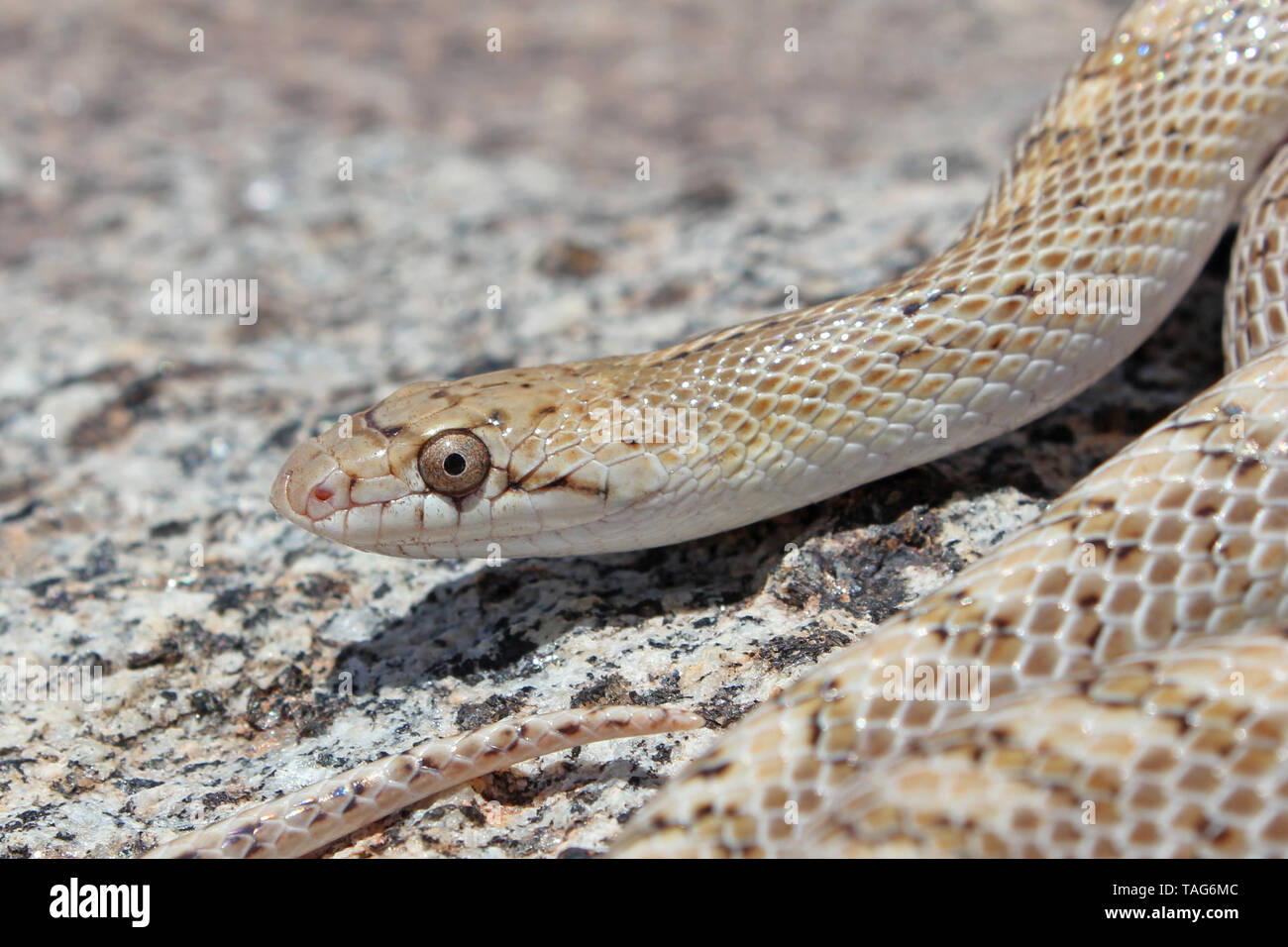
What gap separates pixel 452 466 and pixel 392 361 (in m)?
2.16

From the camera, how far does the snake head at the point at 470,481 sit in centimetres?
372

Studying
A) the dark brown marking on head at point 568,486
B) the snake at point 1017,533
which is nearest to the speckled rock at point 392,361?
the snake at point 1017,533

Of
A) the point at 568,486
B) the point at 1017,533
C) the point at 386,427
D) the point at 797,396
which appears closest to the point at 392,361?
the point at 386,427

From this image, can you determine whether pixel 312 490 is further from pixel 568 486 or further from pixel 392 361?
pixel 392 361

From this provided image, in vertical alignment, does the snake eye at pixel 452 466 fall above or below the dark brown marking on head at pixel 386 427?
below

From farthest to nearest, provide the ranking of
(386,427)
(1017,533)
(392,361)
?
(392,361) → (386,427) → (1017,533)

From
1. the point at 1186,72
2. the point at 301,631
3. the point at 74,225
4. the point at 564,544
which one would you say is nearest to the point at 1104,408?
the point at 1186,72

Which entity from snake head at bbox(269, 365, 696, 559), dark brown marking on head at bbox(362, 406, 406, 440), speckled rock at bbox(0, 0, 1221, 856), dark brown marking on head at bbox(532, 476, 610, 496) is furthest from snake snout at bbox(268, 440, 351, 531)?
dark brown marking on head at bbox(532, 476, 610, 496)

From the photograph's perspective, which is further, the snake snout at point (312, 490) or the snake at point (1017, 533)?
the snake snout at point (312, 490)

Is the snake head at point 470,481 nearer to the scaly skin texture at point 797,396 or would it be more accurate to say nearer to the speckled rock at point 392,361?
the scaly skin texture at point 797,396

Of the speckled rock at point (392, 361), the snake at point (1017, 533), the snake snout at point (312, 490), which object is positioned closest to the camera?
the snake at point (1017, 533)

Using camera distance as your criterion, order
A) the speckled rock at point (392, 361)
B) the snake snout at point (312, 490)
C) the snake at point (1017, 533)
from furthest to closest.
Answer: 1. the snake snout at point (312, 490)
2. the speckled rock at point (392, 361)
3. the snake at point (1017, 533)

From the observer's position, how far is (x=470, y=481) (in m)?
3.73

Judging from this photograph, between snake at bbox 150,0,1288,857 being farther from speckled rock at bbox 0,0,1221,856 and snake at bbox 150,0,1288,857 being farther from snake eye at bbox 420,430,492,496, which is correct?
speckled rock at bbox 0,0,1221,856
